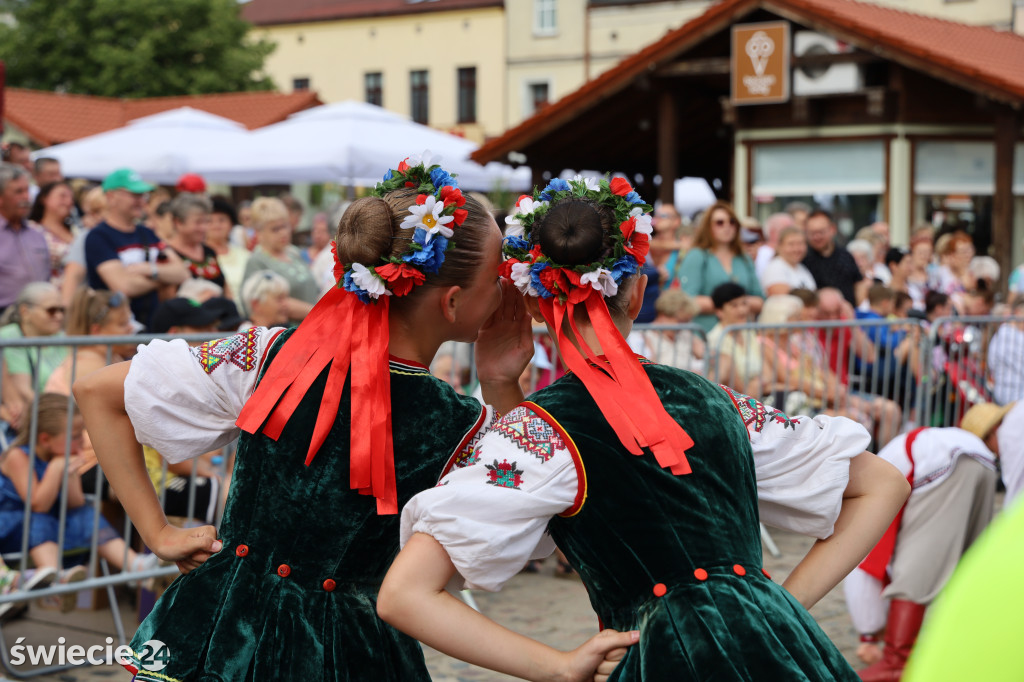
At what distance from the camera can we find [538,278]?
2045mm

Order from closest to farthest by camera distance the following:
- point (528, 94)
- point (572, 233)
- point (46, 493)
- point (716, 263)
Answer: point (572, 233) → point (46, 493) → point (716, 263) → point (528, 94)

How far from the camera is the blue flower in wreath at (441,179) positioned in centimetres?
217

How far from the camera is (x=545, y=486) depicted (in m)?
1.84

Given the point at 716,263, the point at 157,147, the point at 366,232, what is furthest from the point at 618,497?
the point at 157,147

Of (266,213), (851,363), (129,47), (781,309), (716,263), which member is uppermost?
(129,47)

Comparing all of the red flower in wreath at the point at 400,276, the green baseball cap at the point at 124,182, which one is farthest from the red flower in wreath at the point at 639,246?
the green baseball cap at the point at 124,182

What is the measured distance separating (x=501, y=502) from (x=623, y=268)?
1.65 feet

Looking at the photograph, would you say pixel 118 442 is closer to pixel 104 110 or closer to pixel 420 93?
pixel 104 110

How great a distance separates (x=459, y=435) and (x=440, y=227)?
39 centimetres

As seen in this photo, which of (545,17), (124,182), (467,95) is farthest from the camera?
(467,95)

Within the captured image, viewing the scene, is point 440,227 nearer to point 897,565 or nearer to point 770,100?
point 897,565

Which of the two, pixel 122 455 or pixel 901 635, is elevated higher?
pixel 122 455

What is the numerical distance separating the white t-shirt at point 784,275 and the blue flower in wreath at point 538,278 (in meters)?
6.29

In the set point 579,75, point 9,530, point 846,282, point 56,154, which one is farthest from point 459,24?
point 9,530
